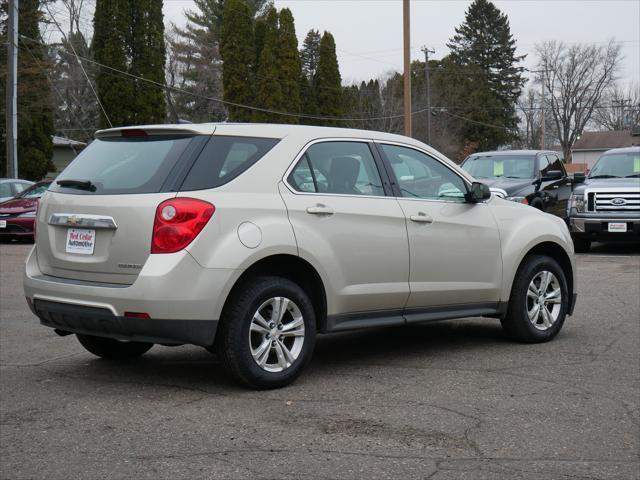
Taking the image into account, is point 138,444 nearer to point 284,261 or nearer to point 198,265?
point 198,265

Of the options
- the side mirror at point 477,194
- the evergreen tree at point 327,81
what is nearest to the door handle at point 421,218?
the side mirror at point 477,194

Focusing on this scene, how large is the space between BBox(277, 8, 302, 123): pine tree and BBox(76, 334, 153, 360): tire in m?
47.2

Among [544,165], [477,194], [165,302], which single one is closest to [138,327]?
[165,302]

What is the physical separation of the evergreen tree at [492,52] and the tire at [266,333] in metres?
82.2

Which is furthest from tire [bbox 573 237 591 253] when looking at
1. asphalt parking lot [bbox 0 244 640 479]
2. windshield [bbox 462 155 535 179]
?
asphalt parking lot [bbox 0 244 640 479]

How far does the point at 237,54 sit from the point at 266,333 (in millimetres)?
47236

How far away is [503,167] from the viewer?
57.9 ft

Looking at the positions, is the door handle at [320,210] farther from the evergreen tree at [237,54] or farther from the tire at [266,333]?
the evergreen tree at [237,54]

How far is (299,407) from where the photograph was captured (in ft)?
18.2

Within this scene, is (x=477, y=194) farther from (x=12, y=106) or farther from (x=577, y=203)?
(x=12, y=106)

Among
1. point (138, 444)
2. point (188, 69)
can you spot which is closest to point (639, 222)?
point (138, 444)

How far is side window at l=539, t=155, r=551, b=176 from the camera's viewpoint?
17.7 m

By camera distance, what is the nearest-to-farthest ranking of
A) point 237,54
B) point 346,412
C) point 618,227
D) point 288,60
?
point 346,412
point 618,227
point 237,54
point 288,60

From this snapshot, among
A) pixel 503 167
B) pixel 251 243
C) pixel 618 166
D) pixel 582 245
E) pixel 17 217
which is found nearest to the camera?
pixel 251 243
